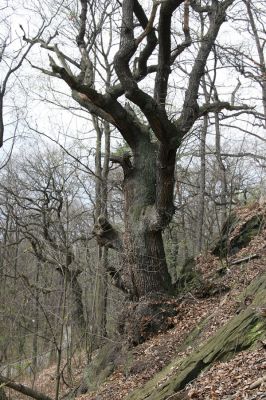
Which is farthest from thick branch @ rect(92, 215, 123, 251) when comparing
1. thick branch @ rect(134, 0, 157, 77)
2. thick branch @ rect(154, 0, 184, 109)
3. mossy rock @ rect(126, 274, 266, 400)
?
mossy rock @ rect(126, 274, 266, 400)

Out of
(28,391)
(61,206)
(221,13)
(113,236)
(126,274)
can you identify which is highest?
(221,13)

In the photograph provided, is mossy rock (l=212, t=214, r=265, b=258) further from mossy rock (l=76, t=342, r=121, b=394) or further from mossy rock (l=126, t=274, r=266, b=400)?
mossy rock (l=126, t=274, r=266, b=400)

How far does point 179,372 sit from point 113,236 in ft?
14.8

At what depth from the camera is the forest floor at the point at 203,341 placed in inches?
178

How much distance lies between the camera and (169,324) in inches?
371

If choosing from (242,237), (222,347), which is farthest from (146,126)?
(222,347)

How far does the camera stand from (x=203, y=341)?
7391mm

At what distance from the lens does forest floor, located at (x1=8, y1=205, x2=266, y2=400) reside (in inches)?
178

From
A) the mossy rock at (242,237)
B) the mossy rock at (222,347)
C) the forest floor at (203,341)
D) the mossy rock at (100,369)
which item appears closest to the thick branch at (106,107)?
the mossy rock at (242,237)

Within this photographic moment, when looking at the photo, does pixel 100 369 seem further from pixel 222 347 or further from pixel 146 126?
pixel 146 126

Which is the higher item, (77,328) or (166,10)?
(166,10)

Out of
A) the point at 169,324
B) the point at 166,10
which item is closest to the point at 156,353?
the point at 169,324

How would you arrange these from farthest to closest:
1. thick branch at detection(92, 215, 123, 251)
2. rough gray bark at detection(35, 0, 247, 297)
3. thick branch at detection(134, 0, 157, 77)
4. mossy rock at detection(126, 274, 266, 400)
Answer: thick branch at detection(92, 215, 123, 251) < thick branch at detection(134, 0, 157, 77) < rough gray bark at detection(35, 0, 247, 297) < mossy rock at detection(126, 274, 266, 400)

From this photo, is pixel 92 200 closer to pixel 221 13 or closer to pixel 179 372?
pixel 221 13
